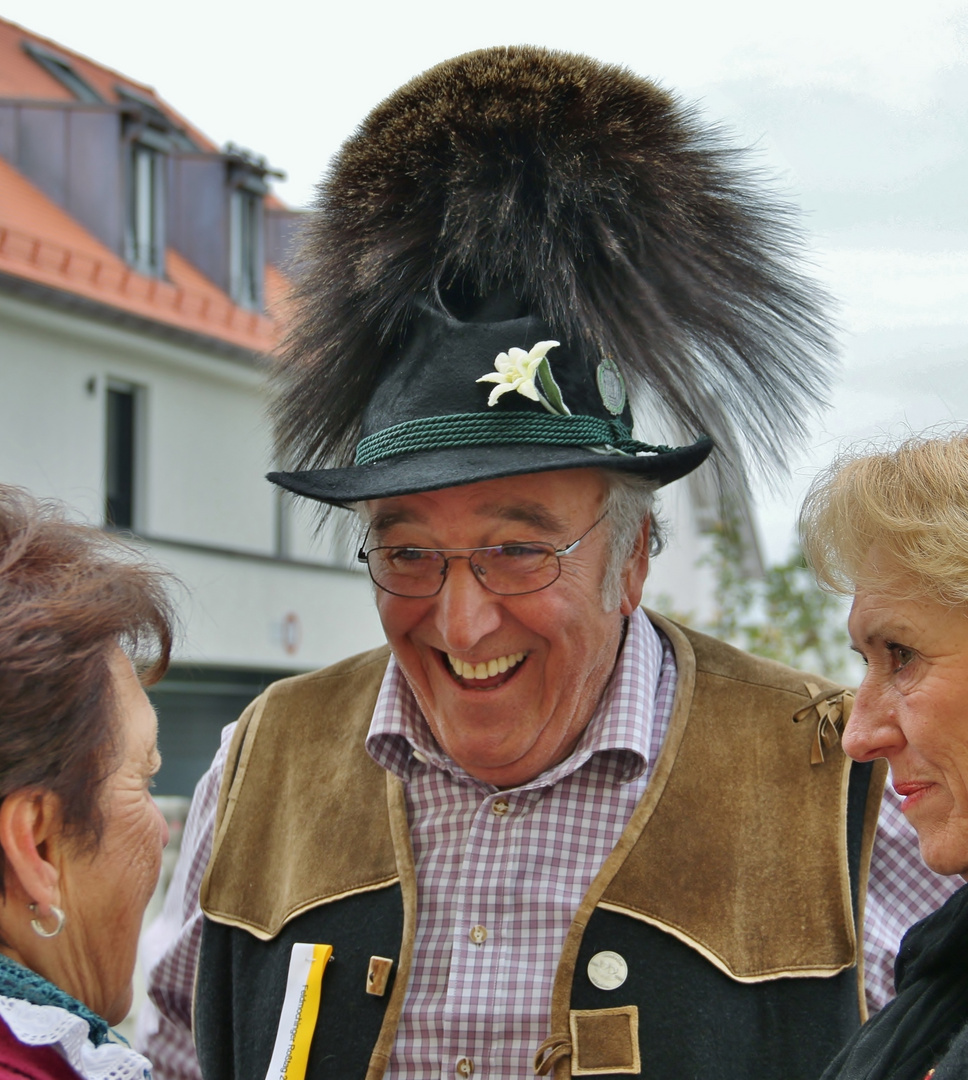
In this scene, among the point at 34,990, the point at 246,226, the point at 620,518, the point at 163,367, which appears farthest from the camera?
the point at 246,226

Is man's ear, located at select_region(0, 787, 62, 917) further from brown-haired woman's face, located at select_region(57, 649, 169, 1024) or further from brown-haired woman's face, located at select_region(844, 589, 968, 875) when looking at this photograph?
brown-haired woman's face, located at select_region(844, 589, 968, 875)

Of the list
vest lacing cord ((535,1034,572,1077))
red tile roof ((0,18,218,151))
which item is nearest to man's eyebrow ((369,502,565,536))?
vest lacing cord ((535,1034,572,1077))

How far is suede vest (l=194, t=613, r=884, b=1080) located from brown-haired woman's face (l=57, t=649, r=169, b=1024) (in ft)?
1.66

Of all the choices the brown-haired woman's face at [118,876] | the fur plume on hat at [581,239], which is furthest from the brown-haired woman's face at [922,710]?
the brown-haired woman's face at [118,876]

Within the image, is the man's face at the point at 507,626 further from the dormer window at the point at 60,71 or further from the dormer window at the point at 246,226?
the dormer window at the point at 60,71

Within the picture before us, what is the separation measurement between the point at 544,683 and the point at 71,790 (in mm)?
819

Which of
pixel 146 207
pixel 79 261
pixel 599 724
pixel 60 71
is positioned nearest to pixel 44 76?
pixel 60 71

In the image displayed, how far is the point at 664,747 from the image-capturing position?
216cm

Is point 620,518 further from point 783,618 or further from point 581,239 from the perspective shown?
point 783,618

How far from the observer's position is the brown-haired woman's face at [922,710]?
5.19 feet

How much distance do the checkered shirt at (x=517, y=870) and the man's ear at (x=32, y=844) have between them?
2.33ft

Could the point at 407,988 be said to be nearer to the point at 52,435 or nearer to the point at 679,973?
the point at 679,973

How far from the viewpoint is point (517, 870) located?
2.11m

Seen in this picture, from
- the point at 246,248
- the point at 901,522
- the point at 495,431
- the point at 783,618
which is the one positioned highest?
the point at 246,248
